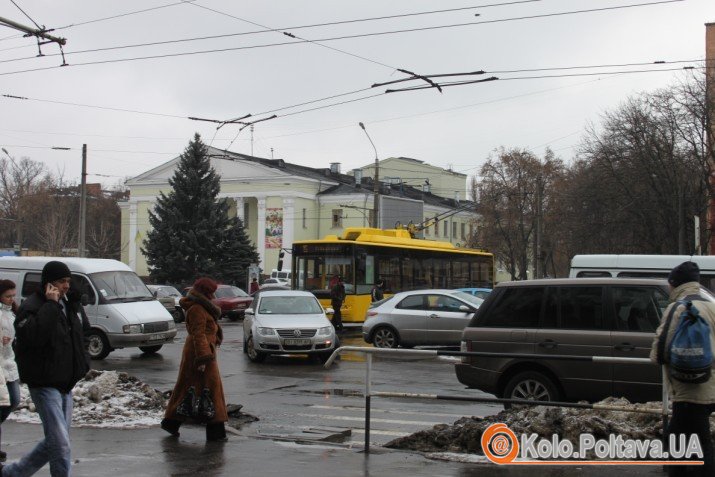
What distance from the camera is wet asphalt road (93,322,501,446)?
36.9ft

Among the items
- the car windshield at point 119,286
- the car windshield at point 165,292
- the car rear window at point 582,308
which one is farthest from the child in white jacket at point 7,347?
the car windshield at point 165,292

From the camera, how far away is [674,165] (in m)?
43.0

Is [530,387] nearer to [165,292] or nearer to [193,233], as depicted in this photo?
[165,292]

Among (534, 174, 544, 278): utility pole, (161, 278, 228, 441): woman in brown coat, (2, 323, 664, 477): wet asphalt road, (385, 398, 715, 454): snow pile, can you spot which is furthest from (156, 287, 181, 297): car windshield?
(385, 398, 715, 454): snow pile

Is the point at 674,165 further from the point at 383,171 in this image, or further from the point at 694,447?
the point at 383,171

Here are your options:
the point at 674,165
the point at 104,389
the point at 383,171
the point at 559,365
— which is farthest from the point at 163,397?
the point at 383,171

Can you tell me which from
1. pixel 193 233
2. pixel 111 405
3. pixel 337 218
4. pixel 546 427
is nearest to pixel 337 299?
pixel 111 405

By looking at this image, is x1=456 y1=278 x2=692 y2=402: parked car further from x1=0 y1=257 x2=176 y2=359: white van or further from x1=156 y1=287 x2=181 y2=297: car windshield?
x1=156 y1=287 x2=181 y2=297: car windshield

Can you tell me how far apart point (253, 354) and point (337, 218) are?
209 ft

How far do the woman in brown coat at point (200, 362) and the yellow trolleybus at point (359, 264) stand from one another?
20.6 metres

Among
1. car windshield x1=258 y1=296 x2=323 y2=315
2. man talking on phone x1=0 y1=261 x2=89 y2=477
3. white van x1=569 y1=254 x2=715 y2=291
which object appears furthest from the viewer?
car windshield x1=258 y1=296 x2=323 y2=315

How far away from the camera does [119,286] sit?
852 inches

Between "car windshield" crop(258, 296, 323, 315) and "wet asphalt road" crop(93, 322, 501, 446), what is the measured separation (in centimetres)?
113

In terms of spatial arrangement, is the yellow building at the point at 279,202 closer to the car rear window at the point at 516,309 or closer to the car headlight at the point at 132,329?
the car headlight at the point at 132,329
